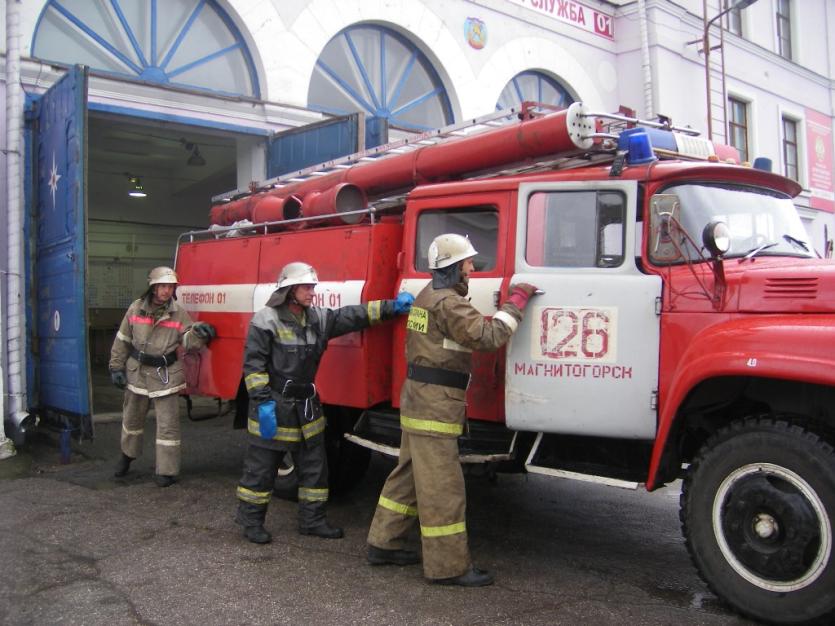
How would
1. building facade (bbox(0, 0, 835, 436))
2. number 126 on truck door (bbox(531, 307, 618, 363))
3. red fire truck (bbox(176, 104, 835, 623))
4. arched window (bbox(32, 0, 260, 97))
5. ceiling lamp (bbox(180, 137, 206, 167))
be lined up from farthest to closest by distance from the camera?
ceiling lamp (bbox(180, 137, 206, 167)) < arched window (bbox(32, 0, 260, 97)) < building facade (bbox(0, 0, 835, 436)) < number 126 on truck door (bbox(531, 307, 618, 363)) < red fire truck (bbox(176, 104, 835, 623))

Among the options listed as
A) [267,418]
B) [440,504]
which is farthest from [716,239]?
[267,418]

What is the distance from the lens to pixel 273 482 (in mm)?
5066

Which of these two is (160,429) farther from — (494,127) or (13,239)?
(494,127)

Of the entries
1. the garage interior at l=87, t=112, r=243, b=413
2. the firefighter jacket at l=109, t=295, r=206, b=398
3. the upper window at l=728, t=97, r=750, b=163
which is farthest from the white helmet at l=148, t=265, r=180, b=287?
the upper window at l=728, t=97, r=750, b=163

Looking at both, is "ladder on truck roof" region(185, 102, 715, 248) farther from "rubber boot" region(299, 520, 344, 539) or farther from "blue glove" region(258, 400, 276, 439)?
"rubber boot" region(299, 520, 344, 539)

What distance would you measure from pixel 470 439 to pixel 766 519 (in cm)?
173

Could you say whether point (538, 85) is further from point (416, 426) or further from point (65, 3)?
point (416, 426)

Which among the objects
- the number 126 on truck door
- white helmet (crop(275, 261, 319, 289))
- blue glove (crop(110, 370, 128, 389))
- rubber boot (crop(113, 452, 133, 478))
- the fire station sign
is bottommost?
rubber boot (crop(113, 452, 133, 478))

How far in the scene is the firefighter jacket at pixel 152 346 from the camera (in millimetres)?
6500

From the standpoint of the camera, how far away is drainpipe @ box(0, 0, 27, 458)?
7.63 metres

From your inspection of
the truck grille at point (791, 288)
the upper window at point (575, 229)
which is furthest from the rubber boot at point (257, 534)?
the truck grille at point (791, 288)

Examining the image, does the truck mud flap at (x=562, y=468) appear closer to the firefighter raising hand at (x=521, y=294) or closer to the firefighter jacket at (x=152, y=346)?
the firefighter raising hand at (x=521, y=294)

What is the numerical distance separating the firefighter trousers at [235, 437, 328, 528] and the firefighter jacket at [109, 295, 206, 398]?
184cm

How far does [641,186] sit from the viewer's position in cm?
417
